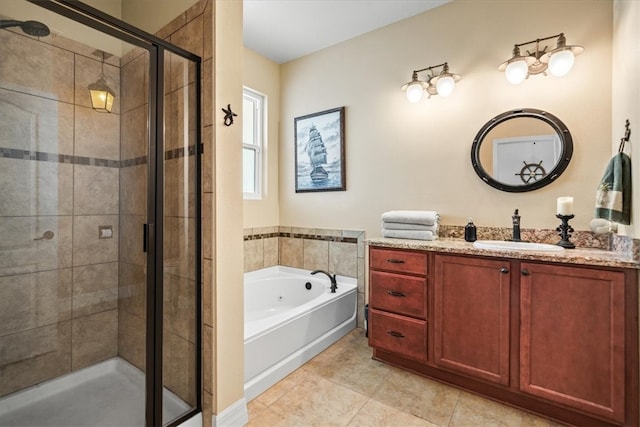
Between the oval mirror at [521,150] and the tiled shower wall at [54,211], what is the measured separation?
2.50 meters

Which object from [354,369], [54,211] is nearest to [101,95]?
[54,211]

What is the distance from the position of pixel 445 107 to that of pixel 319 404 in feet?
7.62

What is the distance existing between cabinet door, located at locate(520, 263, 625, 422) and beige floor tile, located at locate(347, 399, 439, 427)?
2.11 feet

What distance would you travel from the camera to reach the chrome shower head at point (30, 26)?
1.59m

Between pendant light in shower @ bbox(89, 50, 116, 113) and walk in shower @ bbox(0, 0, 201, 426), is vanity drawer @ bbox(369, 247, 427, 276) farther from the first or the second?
pendant light in shower @ bbox(89, 50, 116, 113)

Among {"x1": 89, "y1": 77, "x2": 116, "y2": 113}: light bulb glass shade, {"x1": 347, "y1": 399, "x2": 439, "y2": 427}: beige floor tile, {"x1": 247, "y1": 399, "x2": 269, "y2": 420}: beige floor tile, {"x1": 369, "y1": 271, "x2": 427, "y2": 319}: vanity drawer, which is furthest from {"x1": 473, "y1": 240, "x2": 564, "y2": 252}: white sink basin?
{"x1": 89, "y1": 77, "x2": 116, "y2": 113}: light bulb glass shade

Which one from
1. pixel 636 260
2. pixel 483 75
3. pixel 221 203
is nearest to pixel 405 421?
pixel 636 260

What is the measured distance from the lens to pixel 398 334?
7.07 ft

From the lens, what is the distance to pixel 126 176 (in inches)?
71.1

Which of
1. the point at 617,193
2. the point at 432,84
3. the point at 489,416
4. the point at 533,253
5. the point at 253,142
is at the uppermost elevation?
the point at 432,84

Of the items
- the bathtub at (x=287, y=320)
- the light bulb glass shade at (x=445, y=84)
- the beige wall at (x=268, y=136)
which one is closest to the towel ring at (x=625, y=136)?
the light bulb glass shade at (x=445, y=84)

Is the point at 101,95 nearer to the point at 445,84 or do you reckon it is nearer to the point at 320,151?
the point at 320,151

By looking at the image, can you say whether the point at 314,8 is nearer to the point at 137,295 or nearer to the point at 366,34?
the point at 366,34

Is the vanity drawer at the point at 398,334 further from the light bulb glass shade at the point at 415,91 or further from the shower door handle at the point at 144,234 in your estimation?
the light bulb glass shade at the point at 415,91
